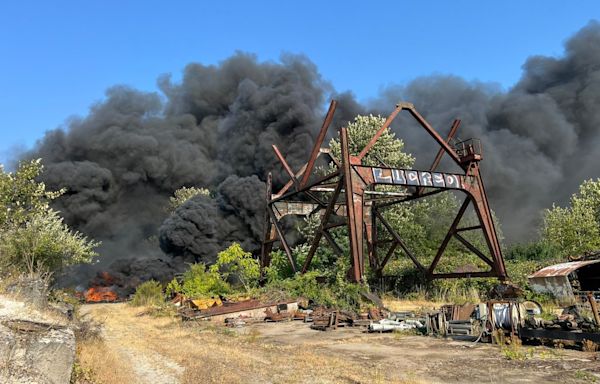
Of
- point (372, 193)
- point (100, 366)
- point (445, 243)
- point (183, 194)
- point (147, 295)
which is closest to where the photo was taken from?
point (100, 366)

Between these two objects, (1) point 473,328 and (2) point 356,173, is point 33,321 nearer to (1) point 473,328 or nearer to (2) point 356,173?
(1) point 473,328

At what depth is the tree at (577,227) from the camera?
29556 millimetres

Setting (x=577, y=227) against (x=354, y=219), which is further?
(x=577, y=227)

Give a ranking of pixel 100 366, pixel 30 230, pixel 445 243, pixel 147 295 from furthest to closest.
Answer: pixel 147 295
pixel 445 243
pixel 30 230
pixel 100 366

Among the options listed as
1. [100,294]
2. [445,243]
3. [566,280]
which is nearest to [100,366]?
[566,280]

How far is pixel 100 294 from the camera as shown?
118 feet

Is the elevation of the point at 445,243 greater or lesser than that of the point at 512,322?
greater

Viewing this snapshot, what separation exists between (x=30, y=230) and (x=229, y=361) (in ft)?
34.8

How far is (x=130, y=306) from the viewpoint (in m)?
25.9

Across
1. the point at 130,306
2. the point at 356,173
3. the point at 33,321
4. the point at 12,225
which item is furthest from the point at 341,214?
the point at 33,321

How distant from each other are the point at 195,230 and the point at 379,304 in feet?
81.3

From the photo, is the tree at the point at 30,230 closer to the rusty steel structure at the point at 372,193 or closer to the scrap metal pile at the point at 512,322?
the rusty steel structure at the point at 372,193

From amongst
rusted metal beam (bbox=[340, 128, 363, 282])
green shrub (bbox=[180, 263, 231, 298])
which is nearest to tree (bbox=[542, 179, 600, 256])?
rusted metal beam (bbox=[340, 128, 363, 282])

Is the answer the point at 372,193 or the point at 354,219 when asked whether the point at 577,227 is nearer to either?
the point at 372,193
